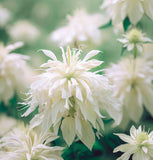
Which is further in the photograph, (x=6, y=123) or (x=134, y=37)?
(x=6, y=123)

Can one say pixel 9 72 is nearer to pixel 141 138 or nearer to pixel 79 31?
pixel 79 31

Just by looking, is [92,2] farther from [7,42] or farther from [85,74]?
[85,74]

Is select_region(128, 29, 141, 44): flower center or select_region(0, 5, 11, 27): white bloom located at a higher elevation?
select_region(0, 5, 11, 27): white bloom

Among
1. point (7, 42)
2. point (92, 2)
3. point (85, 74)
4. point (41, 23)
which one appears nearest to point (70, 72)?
point (85, 74)

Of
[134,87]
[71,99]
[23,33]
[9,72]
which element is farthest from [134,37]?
[23,33]

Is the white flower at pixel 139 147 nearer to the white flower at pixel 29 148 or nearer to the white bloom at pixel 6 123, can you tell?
the white flower at pixel 29 148

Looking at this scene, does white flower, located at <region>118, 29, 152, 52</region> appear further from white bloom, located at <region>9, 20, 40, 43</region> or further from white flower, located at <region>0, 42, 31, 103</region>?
white bloom, located at <region>9, 20, 40, 43</region>

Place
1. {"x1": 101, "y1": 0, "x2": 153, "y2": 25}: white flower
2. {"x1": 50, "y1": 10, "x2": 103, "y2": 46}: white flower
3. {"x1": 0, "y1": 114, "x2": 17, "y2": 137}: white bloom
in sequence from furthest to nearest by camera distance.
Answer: {"x1": 50, "y1": 10, "x2": 103, "y2": 46}: white flower → {"x1": 0, "y1": 114, "x2": 17, "y2": 137}: white bloom → {"x1": 101, "y1": 0, "x2": 153, "y2": 25}: white flower

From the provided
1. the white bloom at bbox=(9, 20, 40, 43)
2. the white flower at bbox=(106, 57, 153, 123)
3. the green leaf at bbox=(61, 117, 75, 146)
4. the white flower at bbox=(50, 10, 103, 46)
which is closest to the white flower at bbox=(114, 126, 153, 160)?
the green leaf at bbox=(61, 117, 75, 146)
